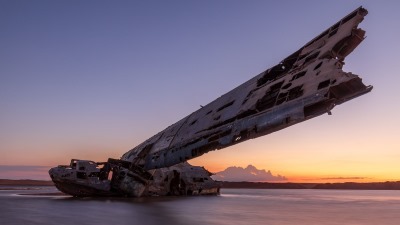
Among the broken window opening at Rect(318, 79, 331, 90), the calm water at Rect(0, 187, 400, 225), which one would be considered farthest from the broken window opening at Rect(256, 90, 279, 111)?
the calm water at Rect(0, 187, 400, 225)

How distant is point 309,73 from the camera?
648 inches

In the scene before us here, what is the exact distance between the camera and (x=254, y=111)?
723 inches

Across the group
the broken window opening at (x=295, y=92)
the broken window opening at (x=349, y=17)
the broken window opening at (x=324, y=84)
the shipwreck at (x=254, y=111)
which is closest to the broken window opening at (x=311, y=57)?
the shipwreck at (x=254, y=111)

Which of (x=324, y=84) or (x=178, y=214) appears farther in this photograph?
(x=178, y=214)

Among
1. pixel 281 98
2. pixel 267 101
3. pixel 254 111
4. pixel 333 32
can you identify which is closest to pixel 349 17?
pixel 333 32

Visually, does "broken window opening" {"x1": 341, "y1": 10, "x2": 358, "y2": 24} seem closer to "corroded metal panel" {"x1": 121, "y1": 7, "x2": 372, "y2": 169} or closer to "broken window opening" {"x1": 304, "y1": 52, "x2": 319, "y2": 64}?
"corroded metal panel" {"x1": 121, "y1": 7, "x2": 372, "y2": 169}

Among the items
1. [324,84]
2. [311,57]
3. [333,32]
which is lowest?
[324,84]

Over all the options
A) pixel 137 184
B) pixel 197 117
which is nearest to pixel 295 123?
pixel 197 117

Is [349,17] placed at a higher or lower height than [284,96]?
higher

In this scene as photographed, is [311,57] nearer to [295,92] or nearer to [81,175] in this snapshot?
[295,92]

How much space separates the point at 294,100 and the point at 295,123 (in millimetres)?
1005

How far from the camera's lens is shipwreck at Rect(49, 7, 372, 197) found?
576 inches

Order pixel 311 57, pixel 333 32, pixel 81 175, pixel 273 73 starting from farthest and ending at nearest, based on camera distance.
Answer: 1. pixel 81 175
2. pixel 273 73
3. pixel 333 32
4. pixel 311 57

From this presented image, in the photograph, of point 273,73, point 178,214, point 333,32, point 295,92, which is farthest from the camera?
point 273,73
